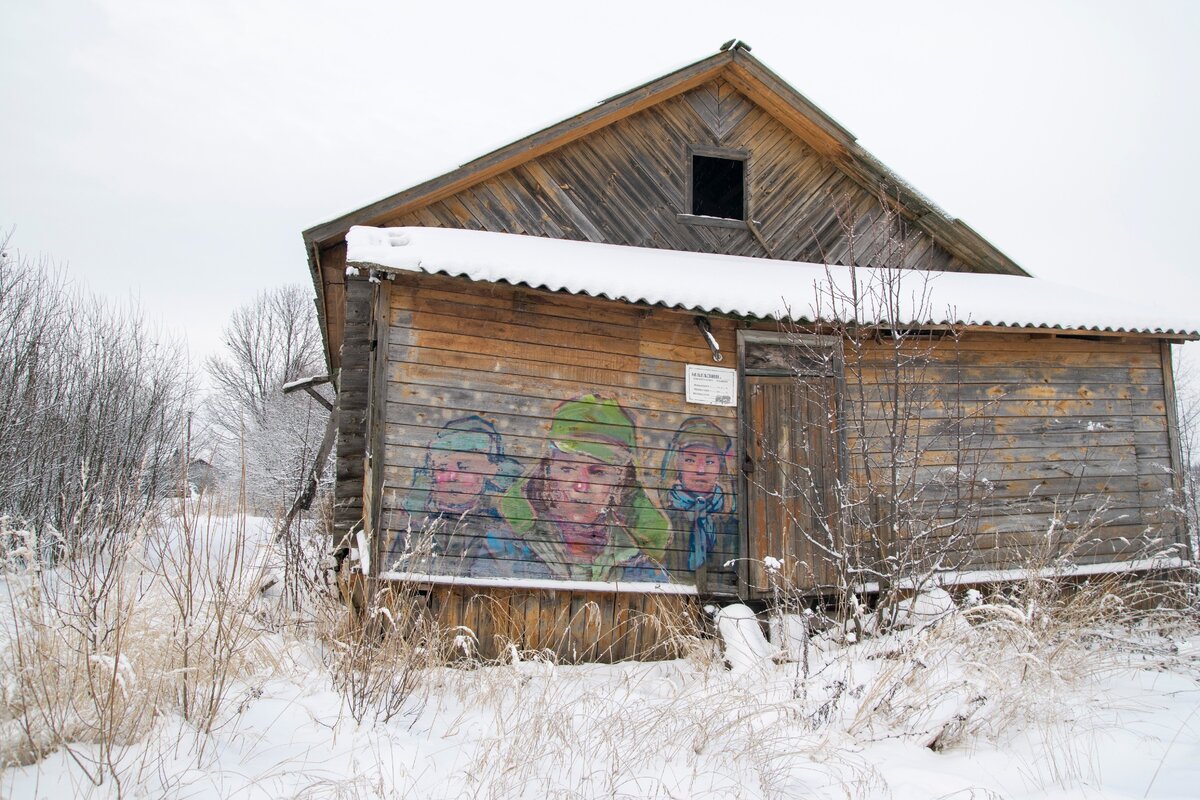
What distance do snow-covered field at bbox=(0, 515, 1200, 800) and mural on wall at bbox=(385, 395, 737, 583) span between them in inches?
64.0

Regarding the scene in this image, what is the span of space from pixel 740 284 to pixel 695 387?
3.59ft

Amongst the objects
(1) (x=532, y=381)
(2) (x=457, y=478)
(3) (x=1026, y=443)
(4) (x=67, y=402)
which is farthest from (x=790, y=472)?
(4) (x=67, y=402)

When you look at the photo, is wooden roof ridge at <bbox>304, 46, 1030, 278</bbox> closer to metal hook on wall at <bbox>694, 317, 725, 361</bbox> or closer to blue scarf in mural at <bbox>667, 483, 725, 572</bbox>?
metal hook on wall at <bbox>694, 317, 725, 361</bbox>

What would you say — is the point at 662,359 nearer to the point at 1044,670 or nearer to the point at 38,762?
the point at 1044,670

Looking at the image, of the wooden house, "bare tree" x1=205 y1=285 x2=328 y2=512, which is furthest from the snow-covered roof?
"bare tree" x1=205 y1=285 x2=328 y2=512

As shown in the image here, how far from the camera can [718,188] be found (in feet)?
35.7

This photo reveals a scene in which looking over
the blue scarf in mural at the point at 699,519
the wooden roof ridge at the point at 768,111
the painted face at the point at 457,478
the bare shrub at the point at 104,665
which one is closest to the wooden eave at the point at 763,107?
the wooden roof ridge at the point at 768,111

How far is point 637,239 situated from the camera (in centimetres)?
866

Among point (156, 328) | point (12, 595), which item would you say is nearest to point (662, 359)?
point (12, 595)

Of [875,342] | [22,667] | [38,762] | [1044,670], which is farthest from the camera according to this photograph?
[875,342]

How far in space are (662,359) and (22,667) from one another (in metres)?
5.45

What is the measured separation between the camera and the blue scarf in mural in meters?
7.19

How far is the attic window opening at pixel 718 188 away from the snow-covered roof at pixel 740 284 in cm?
204

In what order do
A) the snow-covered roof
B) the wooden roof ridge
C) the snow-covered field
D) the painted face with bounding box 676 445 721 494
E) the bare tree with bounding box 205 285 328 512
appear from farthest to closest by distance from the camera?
the bare tree with bounding box 205 285 328 512 < the wooden roof ridge < the painted face with bounding box 676 445 721 494 < the snow-covered roof < the snow-covered field
